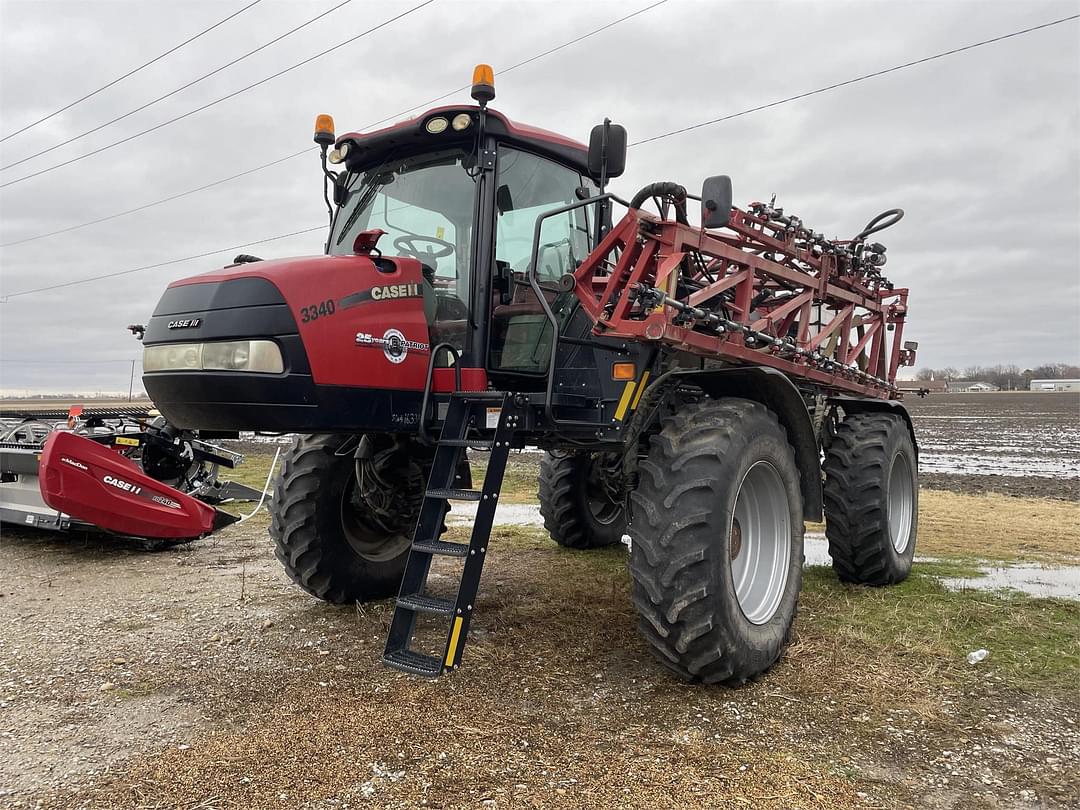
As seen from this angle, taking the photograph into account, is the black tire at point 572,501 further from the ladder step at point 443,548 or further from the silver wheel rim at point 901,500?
the ladder step at point 443,548

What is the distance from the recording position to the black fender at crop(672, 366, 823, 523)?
446 cm

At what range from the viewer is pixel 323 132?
4.81 m

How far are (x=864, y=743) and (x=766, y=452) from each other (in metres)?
1.49

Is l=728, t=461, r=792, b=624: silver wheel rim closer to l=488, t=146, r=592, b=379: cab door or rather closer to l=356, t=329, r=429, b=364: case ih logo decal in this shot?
l=488, t=146, r=592, b=379: cab door

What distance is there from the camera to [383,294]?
4.04 meters

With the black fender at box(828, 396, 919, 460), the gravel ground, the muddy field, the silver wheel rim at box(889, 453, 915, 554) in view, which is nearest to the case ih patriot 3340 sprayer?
the gravel ground

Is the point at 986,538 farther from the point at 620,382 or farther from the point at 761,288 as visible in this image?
the point at 620,382

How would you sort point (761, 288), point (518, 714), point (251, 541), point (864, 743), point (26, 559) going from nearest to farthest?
point (864, 743) → point (518, 714) → point (761, 288) → point (26, 559) → point (251, 541)

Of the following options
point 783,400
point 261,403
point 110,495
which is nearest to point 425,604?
point 261,403

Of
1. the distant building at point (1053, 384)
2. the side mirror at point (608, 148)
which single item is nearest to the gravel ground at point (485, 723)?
the side mirror at point (608, 148)

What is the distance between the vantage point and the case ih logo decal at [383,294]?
3854mm

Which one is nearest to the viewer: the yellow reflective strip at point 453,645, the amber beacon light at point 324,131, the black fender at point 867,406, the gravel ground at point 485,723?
the gravel ground at point 485,723

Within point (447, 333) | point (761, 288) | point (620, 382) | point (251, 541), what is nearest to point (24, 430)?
point (251, 541)

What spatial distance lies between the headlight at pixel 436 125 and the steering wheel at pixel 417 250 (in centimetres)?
58
